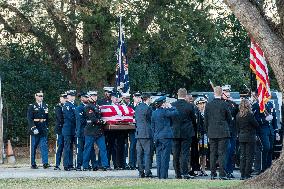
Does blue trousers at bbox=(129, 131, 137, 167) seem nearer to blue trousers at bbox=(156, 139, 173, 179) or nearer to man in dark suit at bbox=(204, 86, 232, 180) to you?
blue trousers at bbox=(156, 139, 173, 179)

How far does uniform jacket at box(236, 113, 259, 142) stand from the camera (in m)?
21.3

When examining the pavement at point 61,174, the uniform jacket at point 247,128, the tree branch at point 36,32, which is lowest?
the pavement at point 61,174

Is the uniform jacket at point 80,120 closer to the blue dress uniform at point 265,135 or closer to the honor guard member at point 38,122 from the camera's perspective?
the honor guard member at point 38,122

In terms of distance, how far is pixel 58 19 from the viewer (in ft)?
114

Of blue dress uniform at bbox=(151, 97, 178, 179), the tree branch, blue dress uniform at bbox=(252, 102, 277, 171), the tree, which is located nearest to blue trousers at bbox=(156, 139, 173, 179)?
blue dress uniform at bbox=(151, 97, 178, 179)

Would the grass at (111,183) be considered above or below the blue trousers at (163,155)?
below

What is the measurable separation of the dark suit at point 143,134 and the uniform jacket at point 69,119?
9.50 ft

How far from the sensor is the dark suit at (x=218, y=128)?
829 inches

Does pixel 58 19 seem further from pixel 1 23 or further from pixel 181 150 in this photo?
pixel 181 150

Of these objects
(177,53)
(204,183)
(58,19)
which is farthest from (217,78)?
(204,183)

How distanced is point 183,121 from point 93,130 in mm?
3486

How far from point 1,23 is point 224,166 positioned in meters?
16.4

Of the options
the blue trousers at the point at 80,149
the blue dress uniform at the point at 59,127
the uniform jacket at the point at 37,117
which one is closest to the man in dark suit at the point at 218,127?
the blue trousers at the point at 80,149

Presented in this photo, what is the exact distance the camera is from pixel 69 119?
81.4ft
